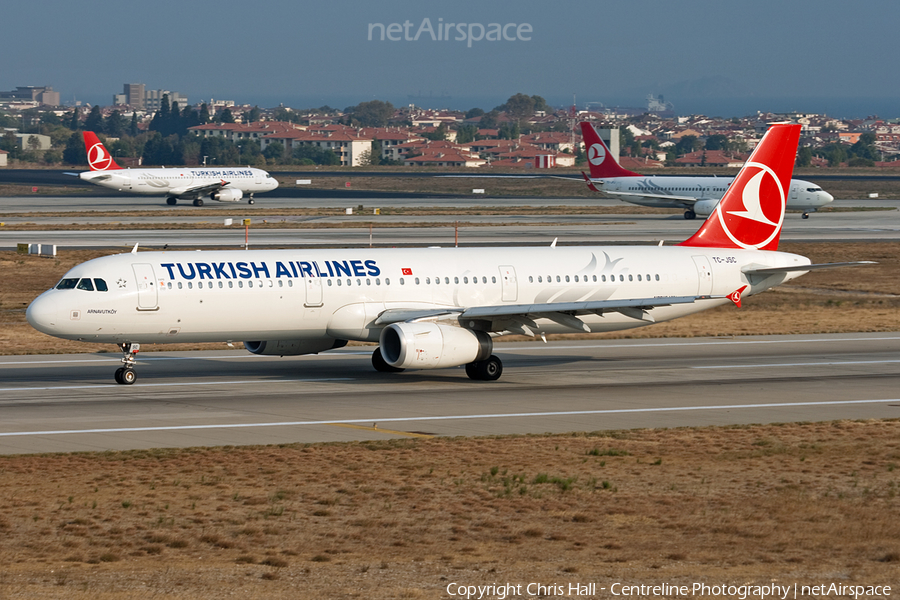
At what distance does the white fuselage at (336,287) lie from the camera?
1323 inches

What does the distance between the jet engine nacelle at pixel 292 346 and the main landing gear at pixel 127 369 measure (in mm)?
3602

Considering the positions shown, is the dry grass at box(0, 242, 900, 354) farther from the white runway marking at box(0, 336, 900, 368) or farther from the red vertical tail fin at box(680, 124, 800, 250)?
the red vertical tail fin at box(680, 124, 800, 250)

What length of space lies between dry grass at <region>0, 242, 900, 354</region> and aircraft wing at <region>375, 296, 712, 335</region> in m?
11.3

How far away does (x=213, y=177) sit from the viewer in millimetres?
127125

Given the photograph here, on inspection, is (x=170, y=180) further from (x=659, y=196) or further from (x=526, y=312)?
(x=526, y=312)

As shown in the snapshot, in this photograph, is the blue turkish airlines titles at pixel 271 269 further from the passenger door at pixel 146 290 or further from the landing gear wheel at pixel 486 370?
the landing gear wheel at pixel 486 370

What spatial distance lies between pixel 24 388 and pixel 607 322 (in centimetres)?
1832

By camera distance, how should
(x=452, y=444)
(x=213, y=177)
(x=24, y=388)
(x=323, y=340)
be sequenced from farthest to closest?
(x=213, y=177) → (x=323, y=340) → (x=24, y=388) → (x=452, y=444)

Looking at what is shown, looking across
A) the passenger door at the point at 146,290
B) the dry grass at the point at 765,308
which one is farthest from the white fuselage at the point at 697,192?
the passenger door at the point at 146,290

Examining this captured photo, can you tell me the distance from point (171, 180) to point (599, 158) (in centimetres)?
4660

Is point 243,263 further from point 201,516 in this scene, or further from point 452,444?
point 201,516

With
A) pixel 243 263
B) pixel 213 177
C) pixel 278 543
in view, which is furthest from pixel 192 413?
pixel 213 177

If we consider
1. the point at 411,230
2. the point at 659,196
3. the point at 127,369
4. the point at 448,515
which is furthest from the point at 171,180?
the point at 448,515

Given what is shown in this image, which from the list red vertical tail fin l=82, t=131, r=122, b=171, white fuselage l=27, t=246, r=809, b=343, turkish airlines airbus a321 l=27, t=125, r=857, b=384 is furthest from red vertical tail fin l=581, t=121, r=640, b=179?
white fuselage l=27, t=246, r=809, b=343
